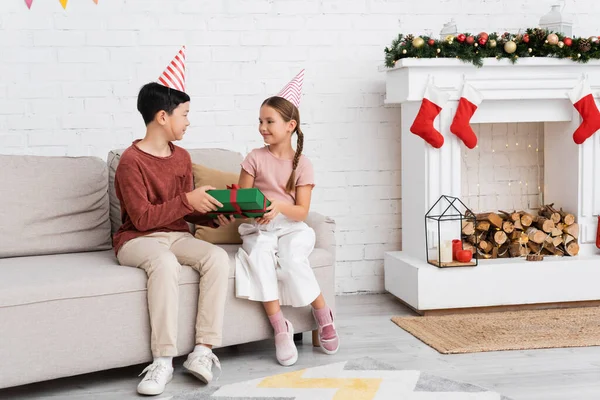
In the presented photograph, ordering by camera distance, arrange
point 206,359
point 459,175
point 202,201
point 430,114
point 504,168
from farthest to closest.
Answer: point 504,168, point 459,175, point 430,114, point 202,201, point 206,359

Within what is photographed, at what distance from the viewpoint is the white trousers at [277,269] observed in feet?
8.77

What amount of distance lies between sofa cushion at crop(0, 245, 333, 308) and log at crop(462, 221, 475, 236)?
1.37 meters

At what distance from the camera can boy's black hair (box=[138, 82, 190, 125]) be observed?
9.02 feet

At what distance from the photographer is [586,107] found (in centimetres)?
353

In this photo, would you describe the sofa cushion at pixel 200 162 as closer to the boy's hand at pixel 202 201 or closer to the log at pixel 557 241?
the boy's hand at pixel 202 201

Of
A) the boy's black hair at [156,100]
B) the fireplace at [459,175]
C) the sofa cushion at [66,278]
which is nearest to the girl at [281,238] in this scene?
the sofa cushion at [66,278]

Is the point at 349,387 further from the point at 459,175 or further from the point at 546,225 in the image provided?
the point at 546,225

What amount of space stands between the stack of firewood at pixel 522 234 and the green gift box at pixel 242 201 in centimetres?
138

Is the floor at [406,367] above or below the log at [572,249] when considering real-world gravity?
below

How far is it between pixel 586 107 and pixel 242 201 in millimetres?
1879

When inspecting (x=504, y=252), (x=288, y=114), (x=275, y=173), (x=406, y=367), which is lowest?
(x=406, y=367)

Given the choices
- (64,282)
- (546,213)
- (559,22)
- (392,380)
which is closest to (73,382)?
(64,282)

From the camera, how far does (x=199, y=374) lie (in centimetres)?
247

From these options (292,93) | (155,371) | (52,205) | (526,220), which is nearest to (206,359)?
(155,371)
